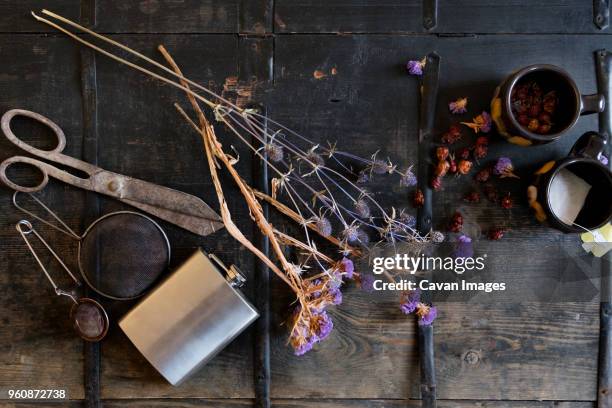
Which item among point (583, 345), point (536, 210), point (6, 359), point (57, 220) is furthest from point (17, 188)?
point (583, 345)

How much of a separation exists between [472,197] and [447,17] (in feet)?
1.08

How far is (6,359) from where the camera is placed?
0.94 meters

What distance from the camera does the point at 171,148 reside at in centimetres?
93

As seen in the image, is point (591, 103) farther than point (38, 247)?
No

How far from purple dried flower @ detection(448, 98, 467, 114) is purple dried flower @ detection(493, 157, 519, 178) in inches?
4.4

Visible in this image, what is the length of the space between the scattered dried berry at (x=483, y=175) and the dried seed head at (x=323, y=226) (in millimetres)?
283

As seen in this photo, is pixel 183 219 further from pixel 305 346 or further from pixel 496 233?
pixel 496 233

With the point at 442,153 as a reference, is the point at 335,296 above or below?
below

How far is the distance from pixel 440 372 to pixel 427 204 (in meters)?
0.31

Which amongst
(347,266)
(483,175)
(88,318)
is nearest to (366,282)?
(347,266)

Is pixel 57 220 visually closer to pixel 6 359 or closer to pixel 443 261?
pixel 6 359

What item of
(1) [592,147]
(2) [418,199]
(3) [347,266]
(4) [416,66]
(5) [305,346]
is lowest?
(5) [305,346]

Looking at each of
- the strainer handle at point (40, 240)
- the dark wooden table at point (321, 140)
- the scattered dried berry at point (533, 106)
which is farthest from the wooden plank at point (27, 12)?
the scattered dried berry at point (533, 106)

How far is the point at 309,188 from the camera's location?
2.99 feet
